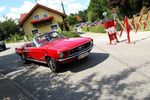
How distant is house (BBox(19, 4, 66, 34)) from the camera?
5031 cm

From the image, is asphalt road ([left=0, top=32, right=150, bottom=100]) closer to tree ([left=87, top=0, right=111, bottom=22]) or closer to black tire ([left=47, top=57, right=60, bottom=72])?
black tire ([left=47, top=57, right=60, bottom=72])

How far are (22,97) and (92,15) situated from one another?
72.6m

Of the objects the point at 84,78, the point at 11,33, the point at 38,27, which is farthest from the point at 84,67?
the point at 11,33

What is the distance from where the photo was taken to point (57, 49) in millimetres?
9148

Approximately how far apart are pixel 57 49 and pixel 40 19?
4265 centimetres

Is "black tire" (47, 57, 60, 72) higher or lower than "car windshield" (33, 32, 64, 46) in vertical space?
lower

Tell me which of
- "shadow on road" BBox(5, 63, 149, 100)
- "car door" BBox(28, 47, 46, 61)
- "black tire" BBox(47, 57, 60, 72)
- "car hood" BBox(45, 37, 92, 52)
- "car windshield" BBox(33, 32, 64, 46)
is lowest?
"shadow on road" BBox(5, 63, 149, 100)

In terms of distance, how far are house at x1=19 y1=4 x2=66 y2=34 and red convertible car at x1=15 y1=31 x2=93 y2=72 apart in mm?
38667

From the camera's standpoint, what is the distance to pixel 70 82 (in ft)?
26.8

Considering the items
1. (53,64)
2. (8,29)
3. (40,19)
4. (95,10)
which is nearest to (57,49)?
(53,64)

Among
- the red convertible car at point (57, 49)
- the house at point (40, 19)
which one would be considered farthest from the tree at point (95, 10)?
the red convertible car at point (57, 49)

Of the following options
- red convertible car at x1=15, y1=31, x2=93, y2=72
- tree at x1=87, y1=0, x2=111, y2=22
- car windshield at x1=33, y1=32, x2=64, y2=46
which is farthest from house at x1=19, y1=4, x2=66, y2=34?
red convertible car at x1=15, y1=31, x2=93, y2=72

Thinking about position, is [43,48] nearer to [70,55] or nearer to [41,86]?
[70,55]

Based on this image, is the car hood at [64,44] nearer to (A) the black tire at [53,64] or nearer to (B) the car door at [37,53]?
(B) the car door at [37,53]
